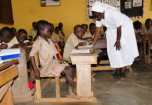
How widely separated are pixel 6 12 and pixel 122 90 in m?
4.83

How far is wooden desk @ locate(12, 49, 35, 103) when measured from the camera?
1986 millimetres

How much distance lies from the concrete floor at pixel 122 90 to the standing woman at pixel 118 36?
0.29 meters

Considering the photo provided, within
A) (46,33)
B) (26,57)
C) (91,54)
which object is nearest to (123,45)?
(91,54)

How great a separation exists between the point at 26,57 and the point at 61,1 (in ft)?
16.7

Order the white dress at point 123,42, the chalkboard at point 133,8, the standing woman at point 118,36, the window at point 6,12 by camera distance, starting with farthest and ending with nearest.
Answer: the chalkboard at point 133,8 → the window at point 6,12 → the white dress at point 123,42 → the standing woman at point 118,36

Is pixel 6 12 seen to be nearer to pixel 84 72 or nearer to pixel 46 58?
pixel 46 58

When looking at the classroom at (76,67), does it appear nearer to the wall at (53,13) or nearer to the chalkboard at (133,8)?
the chalkboard at (133,8)

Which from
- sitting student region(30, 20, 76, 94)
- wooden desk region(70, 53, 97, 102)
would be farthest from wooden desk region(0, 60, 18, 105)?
wooden desk region(70, 53, 97, 102)

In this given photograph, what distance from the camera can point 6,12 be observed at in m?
5.50

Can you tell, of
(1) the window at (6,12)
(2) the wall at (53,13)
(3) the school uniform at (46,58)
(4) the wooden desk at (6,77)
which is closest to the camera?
(4) the wooden desk at (6,77)

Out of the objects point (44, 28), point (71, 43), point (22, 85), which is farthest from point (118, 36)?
point (22, 85)

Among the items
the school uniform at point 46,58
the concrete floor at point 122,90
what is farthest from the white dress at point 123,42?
the school uniform at point 46,58

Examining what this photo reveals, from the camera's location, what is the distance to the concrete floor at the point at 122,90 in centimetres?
197

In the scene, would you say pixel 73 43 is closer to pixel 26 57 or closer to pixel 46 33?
pixel 46 33
